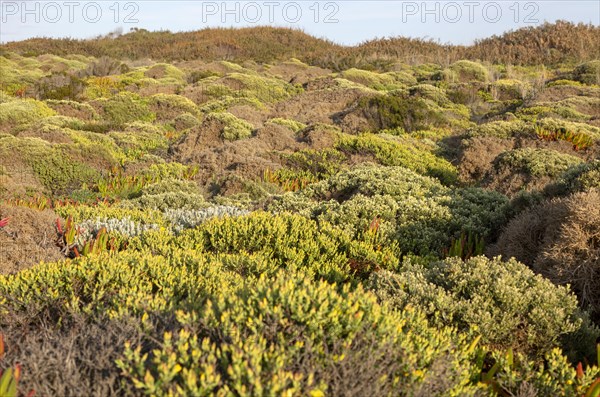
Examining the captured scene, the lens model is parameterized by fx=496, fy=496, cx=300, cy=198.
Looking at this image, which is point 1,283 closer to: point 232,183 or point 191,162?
point 232,183

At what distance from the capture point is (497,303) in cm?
387

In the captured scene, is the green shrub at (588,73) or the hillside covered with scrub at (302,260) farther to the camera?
the green shrub at (588,73)

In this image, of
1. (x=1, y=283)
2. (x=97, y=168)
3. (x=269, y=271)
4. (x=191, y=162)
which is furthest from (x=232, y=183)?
(x=1, y=283)

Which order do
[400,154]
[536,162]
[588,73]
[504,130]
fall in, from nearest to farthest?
[536,162]
[400,154]
[504,130]
[588,73]

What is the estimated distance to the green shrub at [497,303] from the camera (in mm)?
3676

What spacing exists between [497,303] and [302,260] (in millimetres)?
2159

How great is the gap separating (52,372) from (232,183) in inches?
309

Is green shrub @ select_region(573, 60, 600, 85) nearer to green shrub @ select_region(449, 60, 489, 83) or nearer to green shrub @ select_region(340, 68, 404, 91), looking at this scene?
green shrub @ select_region(449, 60, 489, 83)

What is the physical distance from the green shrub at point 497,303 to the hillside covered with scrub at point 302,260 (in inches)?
0.7

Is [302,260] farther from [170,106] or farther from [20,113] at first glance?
[170,106]

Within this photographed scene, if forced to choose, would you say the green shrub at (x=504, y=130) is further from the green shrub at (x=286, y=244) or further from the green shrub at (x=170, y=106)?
the green shrub at (x=170, y=106)

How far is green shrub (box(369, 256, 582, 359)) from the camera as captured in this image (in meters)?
3.68

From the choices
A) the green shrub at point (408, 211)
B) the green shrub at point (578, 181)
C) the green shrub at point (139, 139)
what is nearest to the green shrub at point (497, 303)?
the green shrub at point (408, 211)

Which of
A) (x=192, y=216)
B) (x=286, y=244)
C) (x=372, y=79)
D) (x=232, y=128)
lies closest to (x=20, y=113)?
(x=232, y=128)
